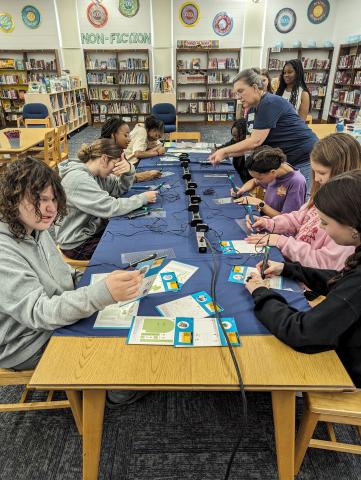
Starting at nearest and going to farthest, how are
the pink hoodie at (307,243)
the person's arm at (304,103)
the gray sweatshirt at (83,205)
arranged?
1. the pink hoodie at (307,243)
2. the gray sweatshirt at (83,205)
3. the person's arm at (304,103)

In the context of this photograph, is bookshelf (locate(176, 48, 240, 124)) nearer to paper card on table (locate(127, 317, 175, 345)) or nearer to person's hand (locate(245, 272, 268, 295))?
person's hand (locate(245, 272, 268, 295))

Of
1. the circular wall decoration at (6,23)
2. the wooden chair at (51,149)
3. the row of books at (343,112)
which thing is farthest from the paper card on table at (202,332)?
the circular wall decoration at (6,23)

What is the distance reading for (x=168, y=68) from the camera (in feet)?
27.6

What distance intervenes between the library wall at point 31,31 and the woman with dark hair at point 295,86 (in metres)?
7.02

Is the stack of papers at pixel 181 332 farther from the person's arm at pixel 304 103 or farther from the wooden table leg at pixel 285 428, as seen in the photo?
the person's arm at pixel 304 103

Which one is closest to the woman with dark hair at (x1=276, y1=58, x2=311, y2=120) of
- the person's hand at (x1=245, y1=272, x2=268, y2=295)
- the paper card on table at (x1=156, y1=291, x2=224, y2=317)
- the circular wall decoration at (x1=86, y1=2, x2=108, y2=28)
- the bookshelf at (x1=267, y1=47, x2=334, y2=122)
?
the person's hand at (x1=245, y1=272, x2=268, y2=295)

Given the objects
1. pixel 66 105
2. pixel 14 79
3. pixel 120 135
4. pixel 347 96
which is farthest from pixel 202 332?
pixel 14 79

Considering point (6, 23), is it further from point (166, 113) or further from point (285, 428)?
point (285, 428)

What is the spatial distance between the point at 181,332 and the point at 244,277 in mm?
435

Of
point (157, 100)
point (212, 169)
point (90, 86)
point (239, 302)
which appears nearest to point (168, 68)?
point (157, 100)

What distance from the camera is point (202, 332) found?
1096mm

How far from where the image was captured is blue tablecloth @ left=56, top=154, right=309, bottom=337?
1.18 m

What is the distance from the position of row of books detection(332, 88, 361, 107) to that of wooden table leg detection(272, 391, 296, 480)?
755 centimetres

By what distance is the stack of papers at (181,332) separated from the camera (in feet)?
3.46
